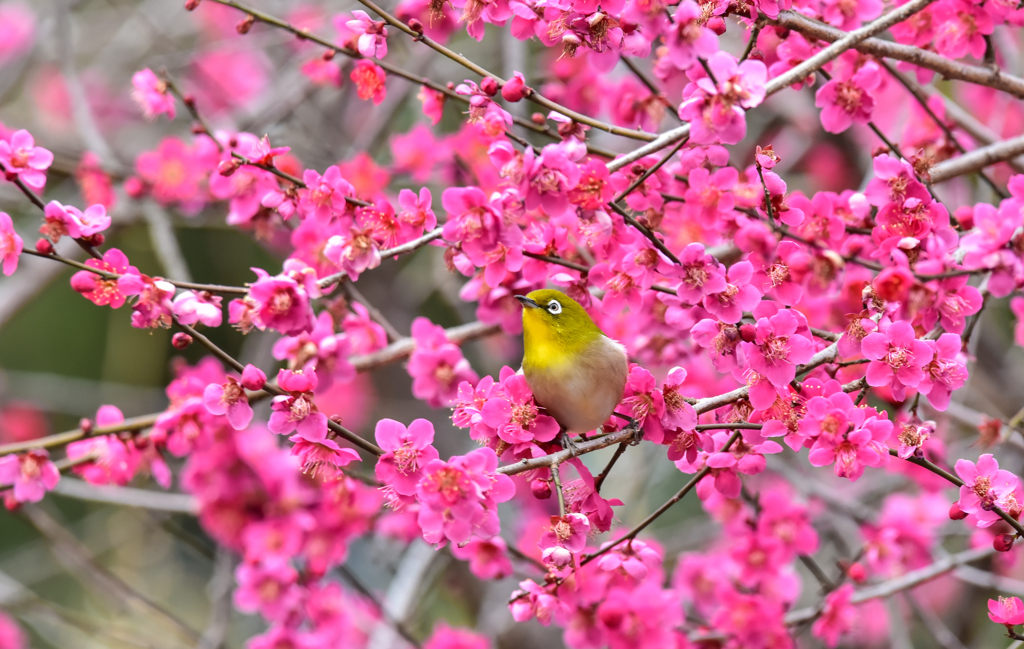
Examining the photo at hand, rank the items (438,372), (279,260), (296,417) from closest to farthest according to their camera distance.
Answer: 1. (296,417)
2. (438,372)
3. (279,260)

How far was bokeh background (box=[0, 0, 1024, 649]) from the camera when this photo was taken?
2824mm

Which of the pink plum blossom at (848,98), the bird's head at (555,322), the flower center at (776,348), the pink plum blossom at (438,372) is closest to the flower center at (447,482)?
the bird's head at (555,322)

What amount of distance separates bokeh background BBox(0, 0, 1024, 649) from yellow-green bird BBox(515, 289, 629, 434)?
72cm

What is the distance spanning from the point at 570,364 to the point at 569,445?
163mm

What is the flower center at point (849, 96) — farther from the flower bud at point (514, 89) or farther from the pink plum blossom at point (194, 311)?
the pink plum blossom at point (194, 311)

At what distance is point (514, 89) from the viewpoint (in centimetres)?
134

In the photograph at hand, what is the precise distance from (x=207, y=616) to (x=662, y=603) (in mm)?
5886

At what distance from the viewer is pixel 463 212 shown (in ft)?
4.26

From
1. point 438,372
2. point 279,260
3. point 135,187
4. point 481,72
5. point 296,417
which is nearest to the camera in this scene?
point 296,417

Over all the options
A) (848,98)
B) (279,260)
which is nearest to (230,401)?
(848,98)

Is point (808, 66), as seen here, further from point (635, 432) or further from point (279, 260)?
point (279, 260)

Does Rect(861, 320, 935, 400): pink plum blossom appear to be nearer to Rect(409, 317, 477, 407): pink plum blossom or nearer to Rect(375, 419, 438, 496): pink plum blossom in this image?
Rect(375, 419, 438, 496): pink plum blossom

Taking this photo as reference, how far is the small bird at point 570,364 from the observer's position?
1.42 metres

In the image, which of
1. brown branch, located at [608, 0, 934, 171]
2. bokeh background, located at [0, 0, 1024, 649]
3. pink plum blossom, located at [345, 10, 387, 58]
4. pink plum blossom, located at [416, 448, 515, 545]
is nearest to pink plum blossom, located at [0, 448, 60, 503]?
bokeh background, located at [0, 0, 1024, 649]
